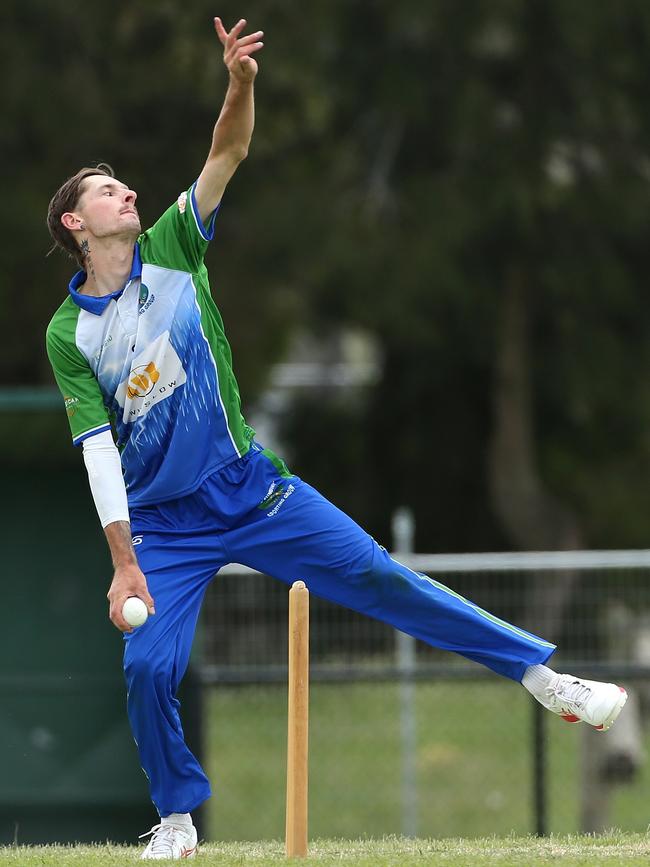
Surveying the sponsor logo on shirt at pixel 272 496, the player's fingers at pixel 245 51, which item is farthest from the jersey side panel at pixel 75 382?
the player's fingers at pixel 245 51

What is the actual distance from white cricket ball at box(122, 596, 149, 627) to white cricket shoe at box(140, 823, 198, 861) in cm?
76

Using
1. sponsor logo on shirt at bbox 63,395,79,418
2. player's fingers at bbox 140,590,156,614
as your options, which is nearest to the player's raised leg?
player's fingers at bbox 140,590,156,614

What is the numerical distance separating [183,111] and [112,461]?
10.8 metres

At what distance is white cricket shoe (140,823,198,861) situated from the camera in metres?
5.11

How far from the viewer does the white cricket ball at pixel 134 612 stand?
16.1ft

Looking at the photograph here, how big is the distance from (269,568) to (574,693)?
1126 mm

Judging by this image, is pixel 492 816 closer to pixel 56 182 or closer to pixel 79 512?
pixel 79 512

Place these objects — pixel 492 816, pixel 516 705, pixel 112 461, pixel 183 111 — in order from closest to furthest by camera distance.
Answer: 1. pixel 112 461
2. pixel 516 705
3. pixel 492 816
4. pixel 183 111

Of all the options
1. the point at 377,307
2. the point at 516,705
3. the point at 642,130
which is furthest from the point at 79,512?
the point at 642,130

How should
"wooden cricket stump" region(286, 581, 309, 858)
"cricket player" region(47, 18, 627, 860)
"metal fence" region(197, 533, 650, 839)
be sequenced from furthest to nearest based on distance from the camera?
"metal fence" region(197, 533, 650, 839), "cricket player" region(47, 18, 627, 860), "wooden cricket stump" region(286, 581, 309, 858)

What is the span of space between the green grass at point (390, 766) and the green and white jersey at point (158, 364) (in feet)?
15.5

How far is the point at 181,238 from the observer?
530 cm

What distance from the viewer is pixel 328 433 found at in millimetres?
18422

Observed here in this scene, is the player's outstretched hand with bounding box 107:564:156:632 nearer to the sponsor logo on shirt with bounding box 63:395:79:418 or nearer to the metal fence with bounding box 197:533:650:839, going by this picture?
the sponsor logo on shirt with bounding box 63:395:79:418
